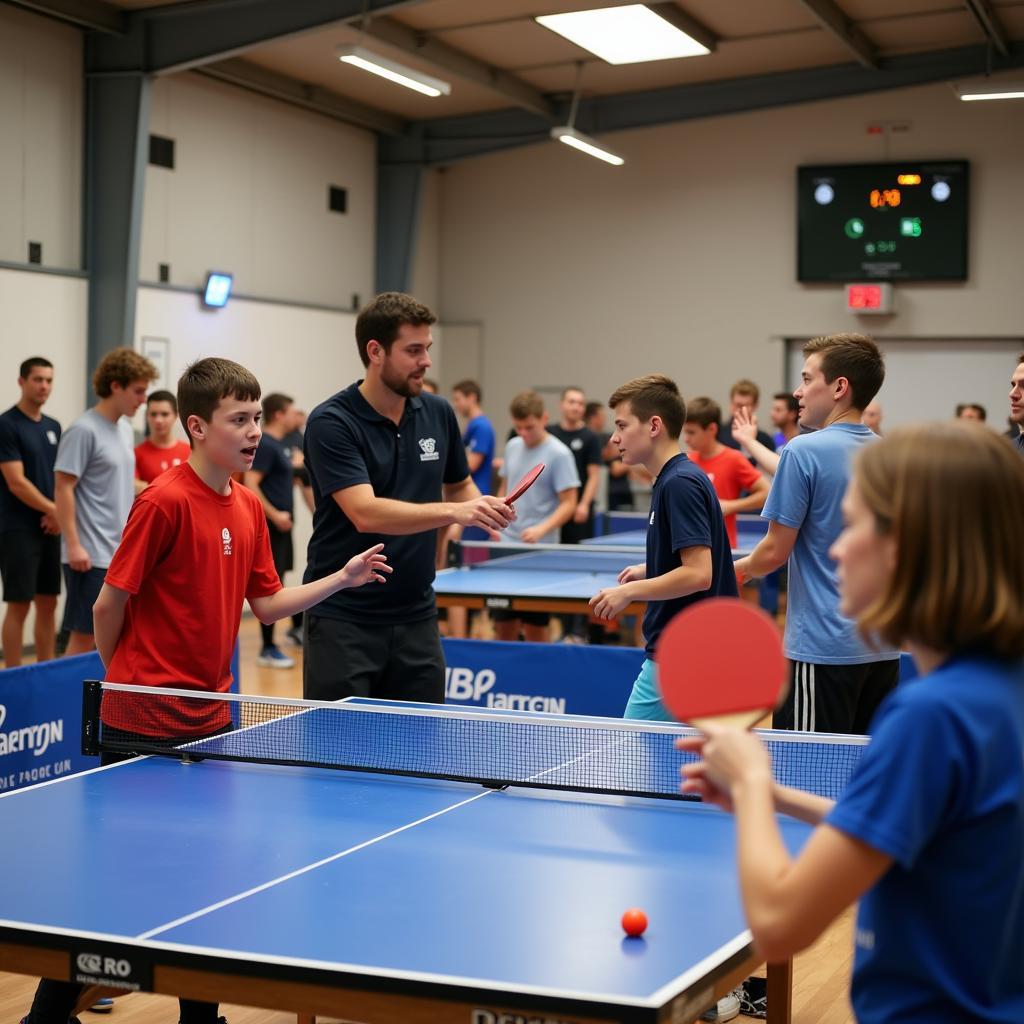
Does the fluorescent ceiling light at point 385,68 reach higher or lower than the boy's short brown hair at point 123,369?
higher

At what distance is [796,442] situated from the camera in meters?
4.16

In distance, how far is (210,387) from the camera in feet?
11.6

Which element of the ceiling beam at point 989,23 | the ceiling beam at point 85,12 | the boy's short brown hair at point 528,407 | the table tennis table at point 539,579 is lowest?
the table tennis table at point 539,579

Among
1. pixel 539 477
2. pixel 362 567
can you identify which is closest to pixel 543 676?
pixel 362 567

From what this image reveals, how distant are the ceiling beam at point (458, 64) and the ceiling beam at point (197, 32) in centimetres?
100

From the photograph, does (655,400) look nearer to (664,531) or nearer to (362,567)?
(664,531)

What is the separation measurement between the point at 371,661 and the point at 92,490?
11.6ft

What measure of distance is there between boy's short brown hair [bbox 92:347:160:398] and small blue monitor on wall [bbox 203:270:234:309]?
5.54 meters

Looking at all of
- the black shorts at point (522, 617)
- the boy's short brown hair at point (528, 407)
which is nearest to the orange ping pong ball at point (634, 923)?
the black shorts at point (522, 617)

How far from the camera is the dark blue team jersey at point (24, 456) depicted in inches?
308

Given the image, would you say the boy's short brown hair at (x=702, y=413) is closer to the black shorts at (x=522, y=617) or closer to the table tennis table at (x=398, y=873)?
the black shorts at (x=522, y=617)

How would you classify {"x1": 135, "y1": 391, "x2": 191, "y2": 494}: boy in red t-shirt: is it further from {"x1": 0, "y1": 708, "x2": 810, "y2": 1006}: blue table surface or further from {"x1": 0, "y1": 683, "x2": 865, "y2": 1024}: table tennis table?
{"x1": 0, "y1": 708, "x2": 810, "y2": 1006}: blue table surface

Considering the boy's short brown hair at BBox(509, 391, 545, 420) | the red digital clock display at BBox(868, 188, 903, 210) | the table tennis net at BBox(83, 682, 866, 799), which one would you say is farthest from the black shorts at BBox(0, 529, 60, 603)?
the red digital clock display at BBox(868, 188, 903, 210)

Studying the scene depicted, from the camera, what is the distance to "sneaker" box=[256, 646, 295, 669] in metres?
9.65
